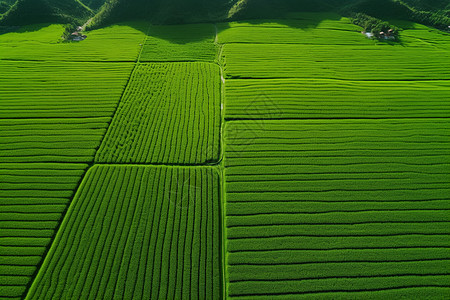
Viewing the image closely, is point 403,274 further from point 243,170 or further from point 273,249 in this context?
point 243,170

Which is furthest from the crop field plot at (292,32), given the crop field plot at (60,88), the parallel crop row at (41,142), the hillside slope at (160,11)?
the parallel crop row at (41,142)

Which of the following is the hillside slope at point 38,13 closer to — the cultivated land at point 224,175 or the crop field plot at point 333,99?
the cultivated land at point 224,175

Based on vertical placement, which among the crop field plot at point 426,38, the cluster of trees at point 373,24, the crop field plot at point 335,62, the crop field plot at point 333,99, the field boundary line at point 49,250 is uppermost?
the cluster of trees at point 373,24

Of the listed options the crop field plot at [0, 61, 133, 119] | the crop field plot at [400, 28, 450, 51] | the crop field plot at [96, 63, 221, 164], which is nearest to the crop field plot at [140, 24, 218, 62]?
the crop field plot at [96, 63, 221, 164]

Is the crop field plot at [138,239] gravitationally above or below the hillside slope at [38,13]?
below

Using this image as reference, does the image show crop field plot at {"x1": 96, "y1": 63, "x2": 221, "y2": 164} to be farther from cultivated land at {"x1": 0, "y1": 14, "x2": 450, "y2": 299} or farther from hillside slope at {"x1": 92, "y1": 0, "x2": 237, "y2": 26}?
hillside slope at {"x1": 92, "y1": 0, "x2": 237, "y2": 26}

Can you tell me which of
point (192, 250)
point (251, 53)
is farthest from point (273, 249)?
point (251, 53)
